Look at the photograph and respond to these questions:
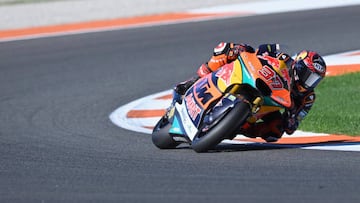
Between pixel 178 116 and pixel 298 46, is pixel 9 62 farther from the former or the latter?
pixel 178 116

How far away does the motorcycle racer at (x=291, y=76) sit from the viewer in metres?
7.93

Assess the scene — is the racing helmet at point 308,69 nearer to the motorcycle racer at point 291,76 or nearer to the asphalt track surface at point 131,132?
the motorcycle racer at point 291,76

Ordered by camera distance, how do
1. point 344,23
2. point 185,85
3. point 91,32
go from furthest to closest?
point 91,32
point 344,23
point 185,85

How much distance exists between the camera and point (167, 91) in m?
12.9

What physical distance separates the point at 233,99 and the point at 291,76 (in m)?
0.60

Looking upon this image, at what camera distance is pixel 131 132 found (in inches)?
→ 384

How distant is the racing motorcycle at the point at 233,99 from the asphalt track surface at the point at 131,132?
22 centimetres

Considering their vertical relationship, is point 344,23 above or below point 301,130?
below

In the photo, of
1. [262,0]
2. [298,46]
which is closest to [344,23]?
[298,46]

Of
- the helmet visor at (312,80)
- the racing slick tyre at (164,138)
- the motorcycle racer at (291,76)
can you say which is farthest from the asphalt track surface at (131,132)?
the helmet visor at (312,80)

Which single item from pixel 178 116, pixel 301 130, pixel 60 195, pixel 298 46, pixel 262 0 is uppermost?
pixel 60 195

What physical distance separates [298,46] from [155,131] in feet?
25.0

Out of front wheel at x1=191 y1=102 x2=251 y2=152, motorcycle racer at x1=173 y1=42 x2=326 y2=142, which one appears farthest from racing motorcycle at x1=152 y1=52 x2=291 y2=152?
motorcycle racer at x1=173 y1=42 x2=326 y2=142

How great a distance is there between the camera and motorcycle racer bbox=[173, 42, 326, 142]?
7.93 metres
